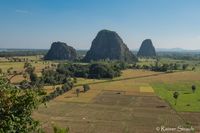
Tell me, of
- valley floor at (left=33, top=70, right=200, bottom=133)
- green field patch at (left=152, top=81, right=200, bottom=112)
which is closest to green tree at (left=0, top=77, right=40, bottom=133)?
valley floor at (left=33, top=70, right=200, bottom=133)

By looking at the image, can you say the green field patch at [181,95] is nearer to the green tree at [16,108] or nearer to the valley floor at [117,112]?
the valley floor at [117,112]

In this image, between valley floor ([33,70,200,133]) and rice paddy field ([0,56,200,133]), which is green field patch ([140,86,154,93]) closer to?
rice paddy field ([0,56,200,133])

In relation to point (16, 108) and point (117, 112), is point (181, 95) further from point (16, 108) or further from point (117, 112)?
point (16, 108)

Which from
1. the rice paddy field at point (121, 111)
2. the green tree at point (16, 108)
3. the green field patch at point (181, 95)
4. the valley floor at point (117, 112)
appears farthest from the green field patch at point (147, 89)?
the green tree at point (16, 108)

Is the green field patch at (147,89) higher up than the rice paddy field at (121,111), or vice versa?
the green field patch at (147,89)

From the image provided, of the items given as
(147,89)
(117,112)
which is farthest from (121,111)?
(147,89)

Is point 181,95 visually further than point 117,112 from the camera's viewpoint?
Yes

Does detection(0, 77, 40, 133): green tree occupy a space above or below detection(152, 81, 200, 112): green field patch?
above

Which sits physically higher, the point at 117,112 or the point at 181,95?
the point at 181,95
